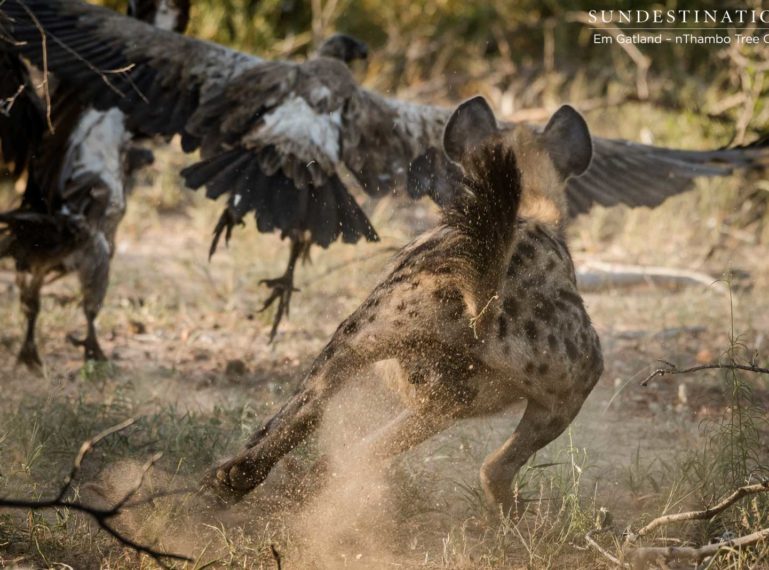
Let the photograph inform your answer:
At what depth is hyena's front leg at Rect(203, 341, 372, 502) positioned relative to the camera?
143 inches

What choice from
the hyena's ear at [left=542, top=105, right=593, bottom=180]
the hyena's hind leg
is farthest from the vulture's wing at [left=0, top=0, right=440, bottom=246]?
the hyena's hind leg

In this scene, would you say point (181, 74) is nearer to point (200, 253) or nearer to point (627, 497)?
A: point (200, 253)

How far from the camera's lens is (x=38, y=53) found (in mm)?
5852

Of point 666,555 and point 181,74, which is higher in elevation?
point 181,74

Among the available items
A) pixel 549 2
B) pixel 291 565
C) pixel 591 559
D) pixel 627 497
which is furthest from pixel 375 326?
pixel 549 2

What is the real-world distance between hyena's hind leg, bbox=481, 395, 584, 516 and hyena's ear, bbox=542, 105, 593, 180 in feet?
3.66

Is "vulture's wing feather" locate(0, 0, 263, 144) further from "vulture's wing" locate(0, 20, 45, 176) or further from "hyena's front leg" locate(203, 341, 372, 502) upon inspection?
"hyena's front leg" locate(203, 341, 372, 502)

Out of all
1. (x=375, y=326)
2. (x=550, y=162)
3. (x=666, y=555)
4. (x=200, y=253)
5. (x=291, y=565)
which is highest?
(x=550, y=162)

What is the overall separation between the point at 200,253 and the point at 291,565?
17.8ft

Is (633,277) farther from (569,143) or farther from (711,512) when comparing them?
(711,512)

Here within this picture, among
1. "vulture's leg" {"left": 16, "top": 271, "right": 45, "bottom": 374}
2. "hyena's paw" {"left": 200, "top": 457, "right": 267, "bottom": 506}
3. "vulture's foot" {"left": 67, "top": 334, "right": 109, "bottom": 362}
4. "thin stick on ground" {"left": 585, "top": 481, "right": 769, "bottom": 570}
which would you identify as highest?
"thin stick on ground" {"left": 585, "top": 481, "right": 769, "bottom": 570}

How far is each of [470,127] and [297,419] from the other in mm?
1339

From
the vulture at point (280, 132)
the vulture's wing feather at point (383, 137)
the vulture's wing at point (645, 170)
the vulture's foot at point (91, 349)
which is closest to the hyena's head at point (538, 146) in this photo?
the vulture at point (280, 132)

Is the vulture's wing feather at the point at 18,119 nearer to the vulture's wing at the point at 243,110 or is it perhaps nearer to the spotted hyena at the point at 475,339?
the vulture's wing at the point at 243,110
